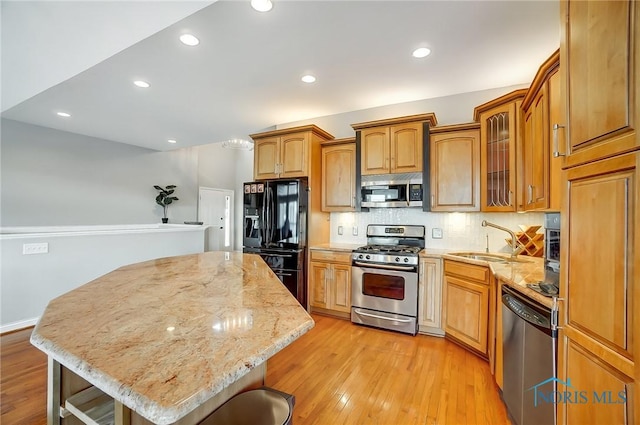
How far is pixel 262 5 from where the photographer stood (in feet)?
6.03

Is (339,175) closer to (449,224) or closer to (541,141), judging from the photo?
(449,224)

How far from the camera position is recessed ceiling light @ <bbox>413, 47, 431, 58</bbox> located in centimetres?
236

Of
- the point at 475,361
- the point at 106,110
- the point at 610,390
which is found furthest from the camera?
the point at 106,110

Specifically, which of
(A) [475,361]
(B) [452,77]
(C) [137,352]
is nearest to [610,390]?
(C) [137,352]

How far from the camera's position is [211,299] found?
1204 mm

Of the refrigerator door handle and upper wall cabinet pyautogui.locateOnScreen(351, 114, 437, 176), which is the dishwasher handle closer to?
upper wall cabinet pyautogui.locateOnScreen(351, 114, 437, 176)

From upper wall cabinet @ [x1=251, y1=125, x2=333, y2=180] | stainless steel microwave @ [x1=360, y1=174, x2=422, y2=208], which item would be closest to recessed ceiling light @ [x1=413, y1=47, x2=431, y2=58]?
stainless steel microwave @ [x1=360, y1=174, x2=422, y2=208]

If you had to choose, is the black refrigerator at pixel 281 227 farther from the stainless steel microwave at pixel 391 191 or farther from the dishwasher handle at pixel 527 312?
the dishwasher handle at pixel 527 312

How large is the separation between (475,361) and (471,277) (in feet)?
2.43

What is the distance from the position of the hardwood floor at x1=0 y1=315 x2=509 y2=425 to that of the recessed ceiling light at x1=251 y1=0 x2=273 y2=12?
275 cm

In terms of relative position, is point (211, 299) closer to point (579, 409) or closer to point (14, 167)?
point (579, 409)

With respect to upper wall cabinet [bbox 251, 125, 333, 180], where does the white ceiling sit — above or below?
above

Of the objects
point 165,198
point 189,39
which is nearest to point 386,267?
point 189,39

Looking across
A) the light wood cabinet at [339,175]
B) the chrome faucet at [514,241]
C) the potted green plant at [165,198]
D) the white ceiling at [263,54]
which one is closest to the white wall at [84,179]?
the potted green plant at [165,198]
